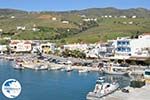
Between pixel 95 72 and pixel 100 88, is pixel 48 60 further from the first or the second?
pixel 100 88

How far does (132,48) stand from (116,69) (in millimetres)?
7287

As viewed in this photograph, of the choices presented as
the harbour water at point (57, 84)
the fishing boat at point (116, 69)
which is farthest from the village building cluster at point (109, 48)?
the harbour water at point (57, 84)

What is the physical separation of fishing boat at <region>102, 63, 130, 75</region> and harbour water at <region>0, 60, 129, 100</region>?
1.35 m

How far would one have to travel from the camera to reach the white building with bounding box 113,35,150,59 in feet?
168

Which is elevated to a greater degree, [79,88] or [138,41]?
[138,41]

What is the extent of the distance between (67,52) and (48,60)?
5.03 metres

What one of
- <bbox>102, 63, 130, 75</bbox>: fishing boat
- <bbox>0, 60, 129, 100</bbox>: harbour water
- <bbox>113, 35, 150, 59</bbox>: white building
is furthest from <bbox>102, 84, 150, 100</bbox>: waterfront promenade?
<bbox>113, 35, 150, 59</bbox>: white building

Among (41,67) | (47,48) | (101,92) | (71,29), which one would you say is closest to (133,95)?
(101,92)

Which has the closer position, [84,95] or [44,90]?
[84,95]

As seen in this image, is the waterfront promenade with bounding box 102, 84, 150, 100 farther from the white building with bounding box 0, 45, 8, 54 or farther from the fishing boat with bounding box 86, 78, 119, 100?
the white building with bounding box 0, 45, 8, 54

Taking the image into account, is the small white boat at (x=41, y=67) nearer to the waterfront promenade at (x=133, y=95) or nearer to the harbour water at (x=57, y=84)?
the harbour water at (x=57, y=84)

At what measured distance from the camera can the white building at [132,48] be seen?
51.3 m

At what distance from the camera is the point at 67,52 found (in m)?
61.8

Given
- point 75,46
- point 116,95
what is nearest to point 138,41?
point 75,46
